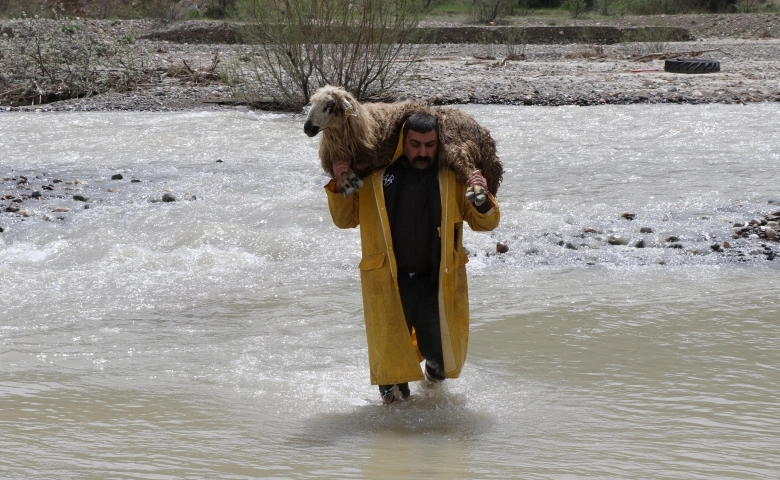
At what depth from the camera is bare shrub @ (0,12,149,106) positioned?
54.7 feet

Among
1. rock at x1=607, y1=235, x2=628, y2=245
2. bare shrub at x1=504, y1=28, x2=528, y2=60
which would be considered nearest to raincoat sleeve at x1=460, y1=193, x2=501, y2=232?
rock at x1=607, y1=235, x2=628, y2=245

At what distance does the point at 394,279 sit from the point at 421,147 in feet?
1.83

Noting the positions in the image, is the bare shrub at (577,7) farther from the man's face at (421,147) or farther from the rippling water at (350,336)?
the man's face at (421,147)

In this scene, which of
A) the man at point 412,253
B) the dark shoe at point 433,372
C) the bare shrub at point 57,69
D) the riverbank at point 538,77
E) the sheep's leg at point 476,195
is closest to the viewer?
the sheep's leg at point 476,195

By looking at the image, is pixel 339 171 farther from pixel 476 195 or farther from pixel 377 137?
pixel 476 195

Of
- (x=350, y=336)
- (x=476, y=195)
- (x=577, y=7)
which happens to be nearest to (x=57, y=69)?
(x=350, y=336)

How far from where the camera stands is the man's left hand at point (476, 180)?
3.96 meters

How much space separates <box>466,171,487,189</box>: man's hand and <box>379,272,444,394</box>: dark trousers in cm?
51

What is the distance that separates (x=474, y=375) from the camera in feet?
16.5

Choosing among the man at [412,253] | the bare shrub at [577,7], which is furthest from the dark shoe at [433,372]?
the bare shrub at [577,7]

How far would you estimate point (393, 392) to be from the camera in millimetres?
4477

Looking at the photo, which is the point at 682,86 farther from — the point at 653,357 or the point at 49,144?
the point at 653,357

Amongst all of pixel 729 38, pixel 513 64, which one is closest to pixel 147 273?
pixel 513 64

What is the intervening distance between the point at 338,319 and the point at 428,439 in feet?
6.50
